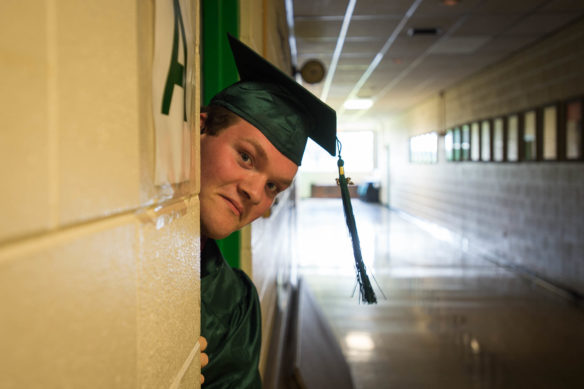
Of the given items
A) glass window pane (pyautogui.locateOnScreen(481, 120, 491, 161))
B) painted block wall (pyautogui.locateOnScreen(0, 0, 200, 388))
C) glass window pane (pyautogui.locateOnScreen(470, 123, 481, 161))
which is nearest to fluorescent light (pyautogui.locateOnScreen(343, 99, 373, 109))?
glass window pane (pyautogui.locateOnScreen(470, 123, 481, 161))

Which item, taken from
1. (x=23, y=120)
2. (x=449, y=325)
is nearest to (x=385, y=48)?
(x=449, y=325)

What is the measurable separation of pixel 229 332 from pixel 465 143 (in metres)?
8.73

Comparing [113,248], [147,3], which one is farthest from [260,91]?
[113,248]

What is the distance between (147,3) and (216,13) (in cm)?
135

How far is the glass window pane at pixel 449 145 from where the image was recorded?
10012 mm

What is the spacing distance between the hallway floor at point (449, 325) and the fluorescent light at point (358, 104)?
537cm

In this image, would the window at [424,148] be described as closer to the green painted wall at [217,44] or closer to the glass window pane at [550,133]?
the glass window pane at [550,133]

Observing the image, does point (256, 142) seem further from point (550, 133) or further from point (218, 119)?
point (550, 133)

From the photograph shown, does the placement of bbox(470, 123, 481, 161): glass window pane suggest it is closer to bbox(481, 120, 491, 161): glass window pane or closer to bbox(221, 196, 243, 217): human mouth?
bbox(481, 120, 491, 161): glass window pane

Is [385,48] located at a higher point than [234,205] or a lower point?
higher

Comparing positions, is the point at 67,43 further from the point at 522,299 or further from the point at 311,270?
the point at 311,270

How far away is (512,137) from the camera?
22.9 feet

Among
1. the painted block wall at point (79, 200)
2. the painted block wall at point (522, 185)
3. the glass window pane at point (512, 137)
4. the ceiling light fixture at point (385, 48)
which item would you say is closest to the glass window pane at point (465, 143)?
the painted block wall at point (522, 185)

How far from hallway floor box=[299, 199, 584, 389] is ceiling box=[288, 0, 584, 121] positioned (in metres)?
3.12
